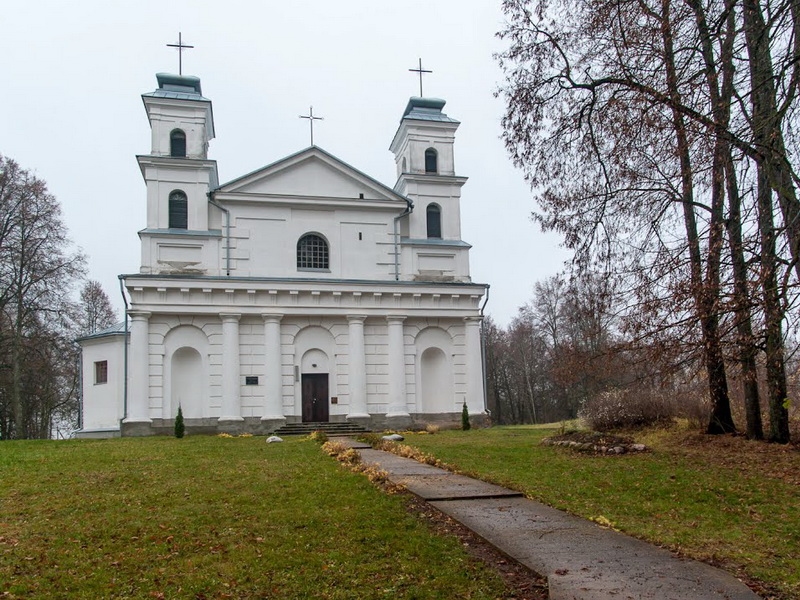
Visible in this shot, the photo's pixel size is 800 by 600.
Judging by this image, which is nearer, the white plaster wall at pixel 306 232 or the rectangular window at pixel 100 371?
the white plaster wall at pixel 306 232

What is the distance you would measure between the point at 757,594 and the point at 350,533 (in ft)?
12.9

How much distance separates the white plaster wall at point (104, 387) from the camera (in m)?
32.1

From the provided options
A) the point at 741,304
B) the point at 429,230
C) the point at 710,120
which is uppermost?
the point at 429,230

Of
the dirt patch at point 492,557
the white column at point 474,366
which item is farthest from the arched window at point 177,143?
the dirt patch at point 492,557

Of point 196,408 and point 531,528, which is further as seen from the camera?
point 196,408

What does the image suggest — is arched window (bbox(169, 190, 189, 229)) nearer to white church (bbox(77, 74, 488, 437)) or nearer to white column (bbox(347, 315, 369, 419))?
white church (bbox(77, 74, 488, 437))

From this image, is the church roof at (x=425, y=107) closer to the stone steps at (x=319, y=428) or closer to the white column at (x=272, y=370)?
the white column at (x=272, y=370)

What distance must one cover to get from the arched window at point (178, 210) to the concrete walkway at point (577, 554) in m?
24.1

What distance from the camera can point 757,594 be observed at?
5.59 m

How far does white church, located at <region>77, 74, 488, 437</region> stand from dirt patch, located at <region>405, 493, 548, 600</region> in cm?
2217

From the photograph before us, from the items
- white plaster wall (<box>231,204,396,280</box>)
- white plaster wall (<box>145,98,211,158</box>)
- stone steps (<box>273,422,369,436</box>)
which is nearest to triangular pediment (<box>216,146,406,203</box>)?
white plaster wall (<box>231,204,396,280</box>)

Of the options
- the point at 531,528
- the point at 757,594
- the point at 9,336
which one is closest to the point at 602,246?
the point at 531,528

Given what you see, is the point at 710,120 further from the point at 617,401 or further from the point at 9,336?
the point at 9,336

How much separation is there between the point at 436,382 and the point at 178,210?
13457 millimetres
